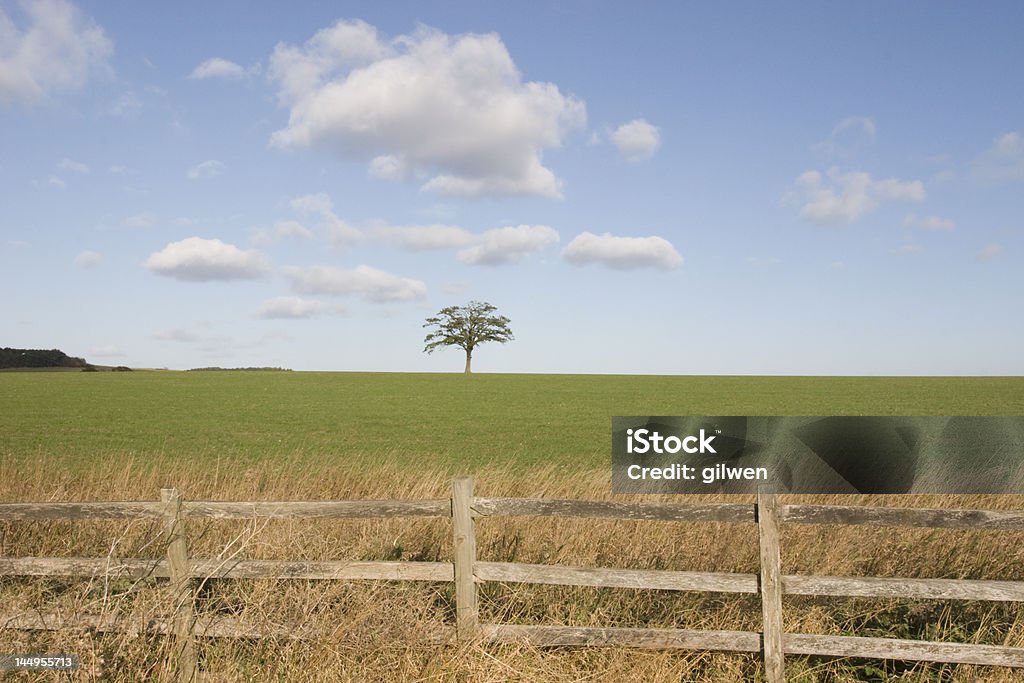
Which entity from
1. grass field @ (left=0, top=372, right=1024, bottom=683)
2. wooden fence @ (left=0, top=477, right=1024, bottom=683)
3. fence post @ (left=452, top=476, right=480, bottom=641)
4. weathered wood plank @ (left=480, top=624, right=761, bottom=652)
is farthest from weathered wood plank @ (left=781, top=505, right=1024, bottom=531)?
fence post @ (left=452, top=476, right=480, bottom=641)

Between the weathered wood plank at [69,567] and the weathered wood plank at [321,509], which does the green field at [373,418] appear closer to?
the weathered wood plank at [69,567]

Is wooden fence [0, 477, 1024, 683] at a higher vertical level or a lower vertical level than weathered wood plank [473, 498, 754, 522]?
lower

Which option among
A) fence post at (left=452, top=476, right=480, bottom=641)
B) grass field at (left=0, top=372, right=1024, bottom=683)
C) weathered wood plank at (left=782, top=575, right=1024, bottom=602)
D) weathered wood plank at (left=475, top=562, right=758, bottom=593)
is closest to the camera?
grass field at (left=0, top=372, right=1024, bottom=683)

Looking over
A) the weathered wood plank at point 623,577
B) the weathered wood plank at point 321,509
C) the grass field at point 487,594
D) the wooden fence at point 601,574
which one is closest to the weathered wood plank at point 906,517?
the wooden fence at point 601,574

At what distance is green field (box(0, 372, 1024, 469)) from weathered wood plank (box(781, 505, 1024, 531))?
A: 40.7ft

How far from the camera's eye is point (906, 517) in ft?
19.6

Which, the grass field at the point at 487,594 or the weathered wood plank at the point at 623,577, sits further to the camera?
the weathered wood plank at the point at 623,577

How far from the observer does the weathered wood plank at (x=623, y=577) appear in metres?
6.02

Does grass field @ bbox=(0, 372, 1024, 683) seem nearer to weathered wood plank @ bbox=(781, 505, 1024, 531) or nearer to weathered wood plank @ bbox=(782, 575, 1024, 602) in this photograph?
weathered wood plank @ bbox=(782, 575, 1024, 602)

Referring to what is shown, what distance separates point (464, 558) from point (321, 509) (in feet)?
4.22

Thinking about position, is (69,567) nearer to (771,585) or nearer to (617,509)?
(617,509)

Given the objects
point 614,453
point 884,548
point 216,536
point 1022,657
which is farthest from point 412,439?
point 1022,657

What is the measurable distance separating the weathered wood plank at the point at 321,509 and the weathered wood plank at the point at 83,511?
0.31 metres

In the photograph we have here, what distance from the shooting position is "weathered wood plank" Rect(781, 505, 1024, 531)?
5945mm
